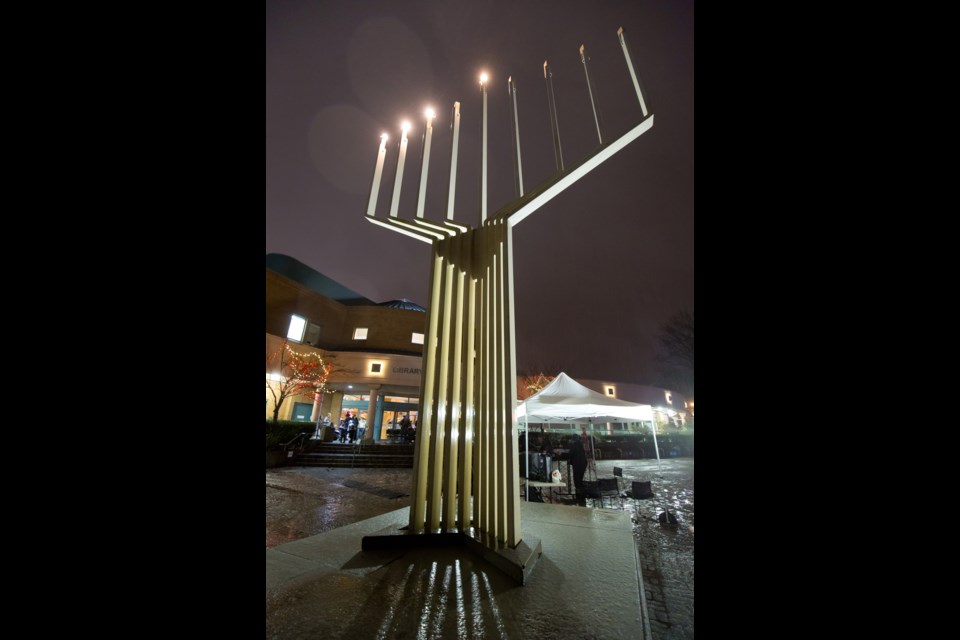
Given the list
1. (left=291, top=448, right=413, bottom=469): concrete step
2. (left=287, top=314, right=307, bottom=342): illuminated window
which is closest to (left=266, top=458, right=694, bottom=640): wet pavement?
(left=291, top=448, right=413, bottom=469): concrete step

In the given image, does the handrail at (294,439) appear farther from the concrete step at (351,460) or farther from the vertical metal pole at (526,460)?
the vertical metal pole at (526,460)

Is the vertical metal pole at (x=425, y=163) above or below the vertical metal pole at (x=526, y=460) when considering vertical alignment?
above

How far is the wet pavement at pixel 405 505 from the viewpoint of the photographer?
140 inches

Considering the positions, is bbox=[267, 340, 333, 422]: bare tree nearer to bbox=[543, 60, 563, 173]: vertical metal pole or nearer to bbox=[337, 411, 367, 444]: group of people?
bbox=[337, 411, 367, 444]: group of people

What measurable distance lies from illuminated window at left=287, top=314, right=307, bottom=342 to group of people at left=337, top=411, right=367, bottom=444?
18.6ft

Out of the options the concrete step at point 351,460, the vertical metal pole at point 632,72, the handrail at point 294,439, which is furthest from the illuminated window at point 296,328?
the vertical metal pole at point 632,72

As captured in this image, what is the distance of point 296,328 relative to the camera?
984 inches

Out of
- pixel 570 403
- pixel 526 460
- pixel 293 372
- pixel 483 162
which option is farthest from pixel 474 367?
pixel 293 372

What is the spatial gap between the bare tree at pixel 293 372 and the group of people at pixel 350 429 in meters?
2.72

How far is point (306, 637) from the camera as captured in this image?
7.53ft

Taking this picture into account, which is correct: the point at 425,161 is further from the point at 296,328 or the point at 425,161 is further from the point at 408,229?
the point at 296,328

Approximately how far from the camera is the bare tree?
22.2 metres
